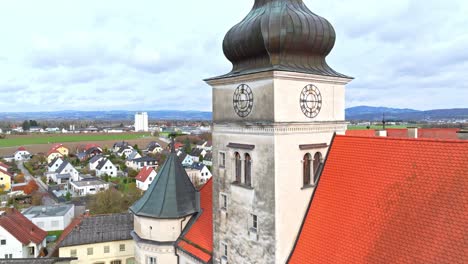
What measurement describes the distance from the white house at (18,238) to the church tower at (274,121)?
27.3 metres

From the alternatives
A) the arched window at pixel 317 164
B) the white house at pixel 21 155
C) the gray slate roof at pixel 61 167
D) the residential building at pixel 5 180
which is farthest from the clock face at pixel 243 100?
the white house at pixel 21 155

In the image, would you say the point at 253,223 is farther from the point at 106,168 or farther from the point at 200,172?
the point at 106,168

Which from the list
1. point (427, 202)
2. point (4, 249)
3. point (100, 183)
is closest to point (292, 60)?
point (427, 202)

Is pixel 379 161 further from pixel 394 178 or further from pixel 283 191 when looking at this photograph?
pixel 283 191

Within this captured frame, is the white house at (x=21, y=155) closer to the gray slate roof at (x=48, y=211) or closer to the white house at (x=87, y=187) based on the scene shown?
the white house at (x=87, y=187)

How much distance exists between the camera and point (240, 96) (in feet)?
47.2

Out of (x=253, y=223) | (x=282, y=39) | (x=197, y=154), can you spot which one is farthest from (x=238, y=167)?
(x=197, y=154)

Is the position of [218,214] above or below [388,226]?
below

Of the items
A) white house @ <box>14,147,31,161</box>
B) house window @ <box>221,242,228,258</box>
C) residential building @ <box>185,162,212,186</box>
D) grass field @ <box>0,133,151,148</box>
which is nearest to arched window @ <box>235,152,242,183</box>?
house window @ <box>221,242,228,258</box>

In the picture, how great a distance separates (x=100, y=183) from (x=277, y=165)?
6010 centimetres

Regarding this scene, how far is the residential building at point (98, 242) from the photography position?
91.2 ft

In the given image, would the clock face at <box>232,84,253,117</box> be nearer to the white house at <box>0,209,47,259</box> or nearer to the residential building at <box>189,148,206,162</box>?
the white house at <box>0,209,47,259</box>

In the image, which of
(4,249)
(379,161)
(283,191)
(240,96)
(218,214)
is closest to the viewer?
(379,161)

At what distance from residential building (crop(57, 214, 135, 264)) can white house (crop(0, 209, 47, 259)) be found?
7543 millimetres
